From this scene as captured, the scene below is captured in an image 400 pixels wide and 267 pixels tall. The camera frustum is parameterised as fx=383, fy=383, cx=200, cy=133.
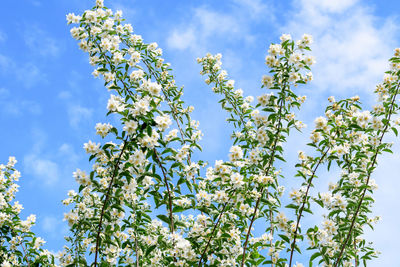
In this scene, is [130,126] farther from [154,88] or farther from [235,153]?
[235,153]

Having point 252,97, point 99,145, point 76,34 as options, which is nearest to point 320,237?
point 99,145

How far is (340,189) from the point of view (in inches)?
139

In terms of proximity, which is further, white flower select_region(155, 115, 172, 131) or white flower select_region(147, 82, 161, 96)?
white flower select_region(147, 82, 161, 96)

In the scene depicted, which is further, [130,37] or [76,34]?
[130,37]

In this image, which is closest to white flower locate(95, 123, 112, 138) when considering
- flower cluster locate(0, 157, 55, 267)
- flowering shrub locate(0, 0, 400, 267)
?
flowering shrub locate(0, 0, 400, 267)

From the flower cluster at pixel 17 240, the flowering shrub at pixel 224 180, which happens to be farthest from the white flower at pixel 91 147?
the flower cluster at pixel 17 240

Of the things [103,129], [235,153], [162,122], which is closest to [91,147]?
[103,129]

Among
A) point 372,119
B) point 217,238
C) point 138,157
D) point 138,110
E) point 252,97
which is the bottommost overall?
point 217,238

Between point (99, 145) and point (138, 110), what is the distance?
1.60ft

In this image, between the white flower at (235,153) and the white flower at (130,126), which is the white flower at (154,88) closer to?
the white flower at (130,126)

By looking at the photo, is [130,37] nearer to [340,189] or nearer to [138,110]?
[138,110]

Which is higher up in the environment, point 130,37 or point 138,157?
point 130,37

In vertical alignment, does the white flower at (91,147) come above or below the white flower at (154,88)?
below

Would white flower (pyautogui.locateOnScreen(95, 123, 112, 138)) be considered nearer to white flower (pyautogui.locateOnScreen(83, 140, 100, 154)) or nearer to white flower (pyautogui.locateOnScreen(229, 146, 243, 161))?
white flower (pyautogui.locateOnScreen(83, 140, 100, 154))
